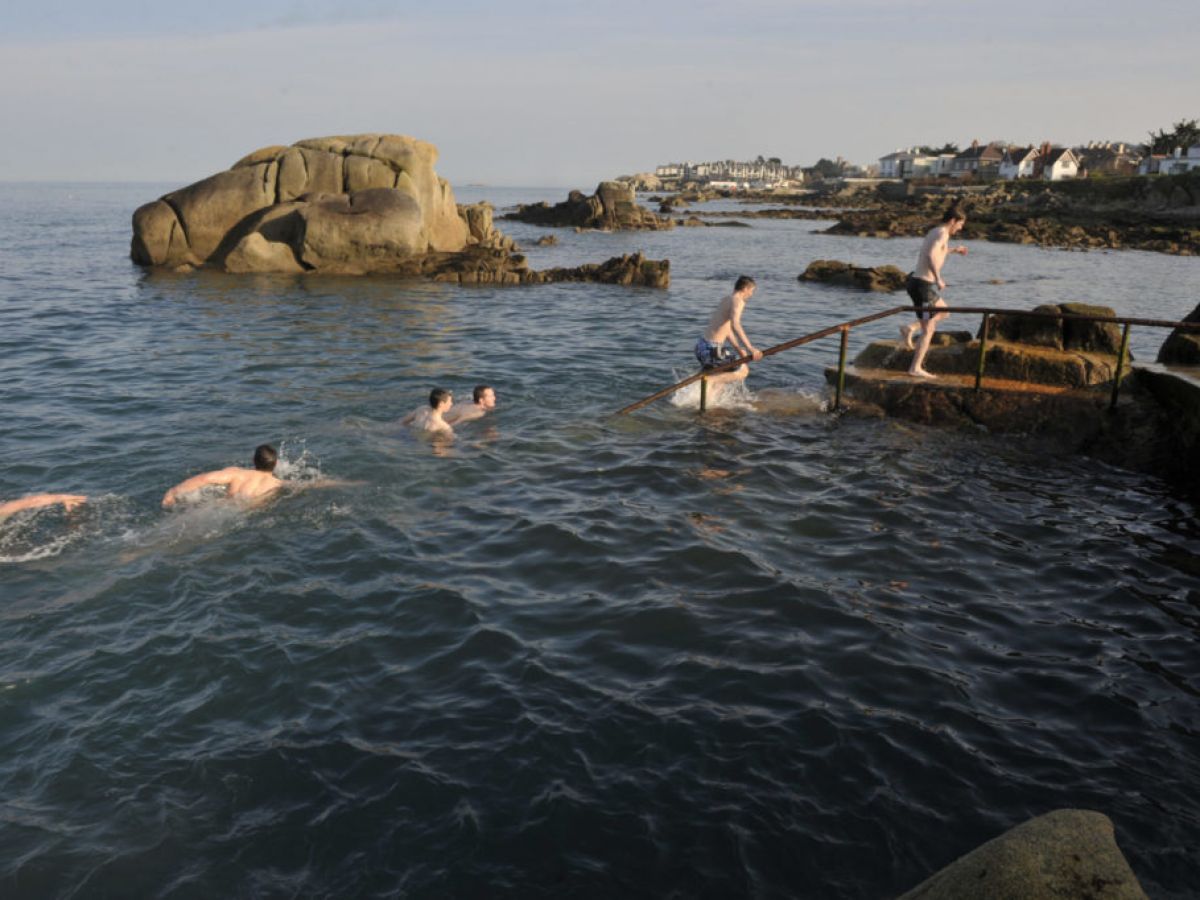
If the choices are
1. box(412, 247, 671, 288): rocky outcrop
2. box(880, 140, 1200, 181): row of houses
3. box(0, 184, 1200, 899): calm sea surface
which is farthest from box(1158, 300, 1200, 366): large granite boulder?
box(880, 140, 1200, 181): row of houses

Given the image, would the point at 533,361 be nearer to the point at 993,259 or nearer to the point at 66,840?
the point at 66,840

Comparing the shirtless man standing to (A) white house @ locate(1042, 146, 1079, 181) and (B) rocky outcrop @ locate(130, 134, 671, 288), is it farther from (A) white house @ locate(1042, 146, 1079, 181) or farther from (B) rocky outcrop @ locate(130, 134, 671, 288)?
(A) white house @ locate(1042, 146, 1079, 181)

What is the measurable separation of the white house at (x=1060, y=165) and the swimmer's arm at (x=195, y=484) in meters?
114

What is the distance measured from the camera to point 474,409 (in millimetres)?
14102

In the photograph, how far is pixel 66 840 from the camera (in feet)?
16.6

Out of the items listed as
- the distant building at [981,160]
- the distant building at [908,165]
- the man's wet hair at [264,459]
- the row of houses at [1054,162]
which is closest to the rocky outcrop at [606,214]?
the row of houses at [1054,162]

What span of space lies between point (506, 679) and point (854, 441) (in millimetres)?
7988

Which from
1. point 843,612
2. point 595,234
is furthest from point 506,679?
point 595,234

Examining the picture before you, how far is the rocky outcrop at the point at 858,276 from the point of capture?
1310 inches

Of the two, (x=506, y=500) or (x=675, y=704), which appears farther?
(x=506, y=500)

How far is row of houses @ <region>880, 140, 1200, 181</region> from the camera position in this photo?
9569 centimetres

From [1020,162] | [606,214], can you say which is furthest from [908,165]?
[606,214]

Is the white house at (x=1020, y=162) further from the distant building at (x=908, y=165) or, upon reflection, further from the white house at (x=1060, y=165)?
the distant building at (x=908, y=165)

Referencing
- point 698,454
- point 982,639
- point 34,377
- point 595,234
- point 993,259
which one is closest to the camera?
point 982,639
